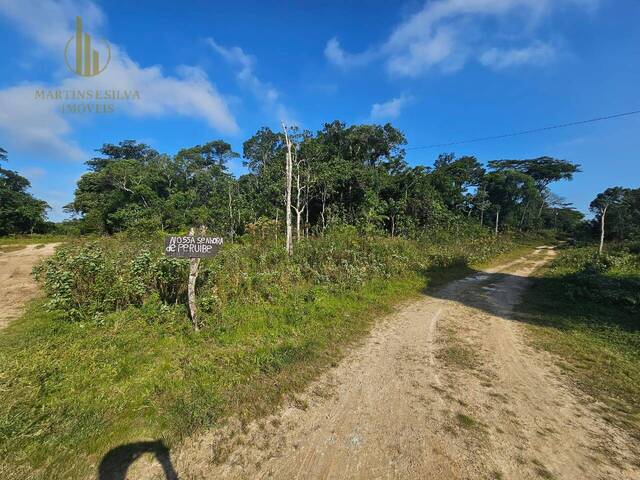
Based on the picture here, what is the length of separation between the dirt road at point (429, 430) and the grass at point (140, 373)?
441 millimetres

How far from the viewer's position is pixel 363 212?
26.5 meters

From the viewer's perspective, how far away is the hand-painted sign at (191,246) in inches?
219

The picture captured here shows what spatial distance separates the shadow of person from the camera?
2.57 m

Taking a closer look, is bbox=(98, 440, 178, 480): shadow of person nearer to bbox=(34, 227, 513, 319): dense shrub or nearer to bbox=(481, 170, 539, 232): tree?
bbox=(34, 227, 513, 319): dense shrub

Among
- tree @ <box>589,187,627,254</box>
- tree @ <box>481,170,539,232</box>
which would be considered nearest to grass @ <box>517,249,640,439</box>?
tree @ <box>589,187,627,254</box>

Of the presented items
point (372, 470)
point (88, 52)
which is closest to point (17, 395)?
point (372, 470)

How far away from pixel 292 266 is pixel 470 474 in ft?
26.6

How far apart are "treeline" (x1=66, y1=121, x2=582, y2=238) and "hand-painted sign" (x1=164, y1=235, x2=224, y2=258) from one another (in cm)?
1098

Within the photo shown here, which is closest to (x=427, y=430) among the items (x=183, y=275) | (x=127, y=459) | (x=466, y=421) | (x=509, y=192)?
(x=466, y=421)

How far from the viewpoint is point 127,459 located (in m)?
2.72

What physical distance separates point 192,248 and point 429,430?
496cm

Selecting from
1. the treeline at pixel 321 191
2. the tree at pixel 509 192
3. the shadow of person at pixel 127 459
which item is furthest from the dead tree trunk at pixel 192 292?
the tree at pixel 509 192

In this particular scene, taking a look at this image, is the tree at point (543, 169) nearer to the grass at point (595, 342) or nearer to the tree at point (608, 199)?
the tree at point (608, 199)

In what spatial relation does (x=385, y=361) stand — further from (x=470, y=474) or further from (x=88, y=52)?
(x=88, y=52)
